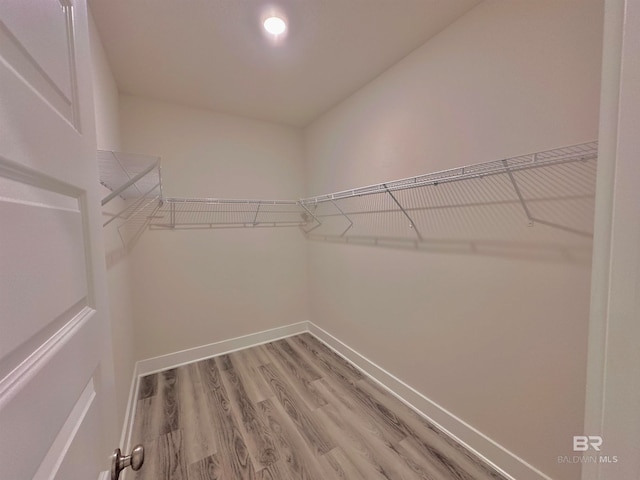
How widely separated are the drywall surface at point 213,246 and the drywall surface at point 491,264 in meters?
1.08

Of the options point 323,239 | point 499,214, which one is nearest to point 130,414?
point 323,239

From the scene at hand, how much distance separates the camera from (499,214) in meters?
1.27

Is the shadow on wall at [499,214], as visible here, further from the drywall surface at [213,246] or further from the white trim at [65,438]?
the white trim at [65,438]

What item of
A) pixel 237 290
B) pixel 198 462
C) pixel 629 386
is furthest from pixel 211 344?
pixel 629 386

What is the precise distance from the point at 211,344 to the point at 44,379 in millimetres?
2374

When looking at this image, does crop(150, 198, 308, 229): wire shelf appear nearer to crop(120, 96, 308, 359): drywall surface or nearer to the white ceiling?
crop(120, 96, 308, 359): drywall surface

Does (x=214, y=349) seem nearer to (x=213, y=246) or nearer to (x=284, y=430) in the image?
(x=213, y=246)

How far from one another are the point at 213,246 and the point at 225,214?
1.09 ft

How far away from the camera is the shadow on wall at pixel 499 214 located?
1045 millimetres

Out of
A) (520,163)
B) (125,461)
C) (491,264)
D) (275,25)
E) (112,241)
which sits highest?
(275,25)

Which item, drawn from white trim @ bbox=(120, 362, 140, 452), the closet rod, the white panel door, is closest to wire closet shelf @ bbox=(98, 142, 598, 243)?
the closet rod

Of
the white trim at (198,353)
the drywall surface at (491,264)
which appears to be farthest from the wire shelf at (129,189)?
the drywall surface at (491,264)

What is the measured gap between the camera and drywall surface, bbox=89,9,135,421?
4.28ft

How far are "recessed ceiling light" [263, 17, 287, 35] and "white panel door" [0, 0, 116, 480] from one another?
100 cm
